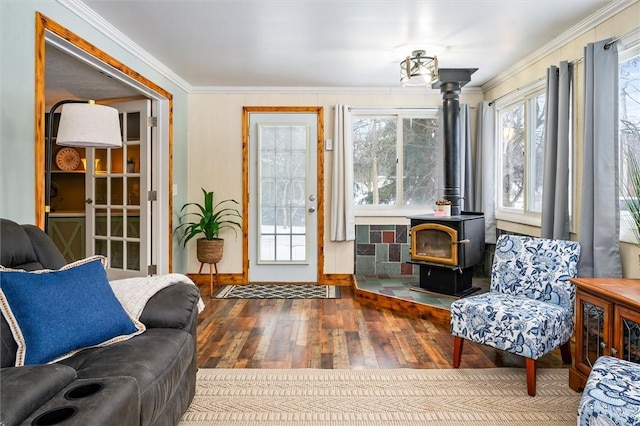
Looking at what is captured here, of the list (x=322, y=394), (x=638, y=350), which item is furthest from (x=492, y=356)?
(x=322, y=394)

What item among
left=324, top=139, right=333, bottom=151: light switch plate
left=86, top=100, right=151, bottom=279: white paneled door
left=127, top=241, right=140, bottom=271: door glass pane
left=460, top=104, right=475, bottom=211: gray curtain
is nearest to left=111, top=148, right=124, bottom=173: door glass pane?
left=86, top=100, right=151, bottom=279: white paneled door

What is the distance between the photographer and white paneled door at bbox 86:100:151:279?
4254 millimetres

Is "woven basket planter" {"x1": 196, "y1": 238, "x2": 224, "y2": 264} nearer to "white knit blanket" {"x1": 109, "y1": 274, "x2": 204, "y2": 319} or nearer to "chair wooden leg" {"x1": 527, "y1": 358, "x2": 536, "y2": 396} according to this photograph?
"white knit blanket" {"x1": 109, "y1": 274, "x2": 204, "y2": 319}

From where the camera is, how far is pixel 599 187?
2705 mm

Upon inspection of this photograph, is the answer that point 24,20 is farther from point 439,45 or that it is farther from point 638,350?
point 638,350

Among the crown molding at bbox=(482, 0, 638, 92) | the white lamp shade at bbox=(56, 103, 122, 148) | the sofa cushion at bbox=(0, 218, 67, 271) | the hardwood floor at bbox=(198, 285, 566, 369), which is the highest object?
the crown molding at bbox=(482, 0, 638, 92)

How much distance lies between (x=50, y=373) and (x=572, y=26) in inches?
149

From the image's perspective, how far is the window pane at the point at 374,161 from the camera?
16.7ft

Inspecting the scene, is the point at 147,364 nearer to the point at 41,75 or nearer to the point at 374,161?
the point at 41,75

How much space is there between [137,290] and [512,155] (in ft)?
12.8

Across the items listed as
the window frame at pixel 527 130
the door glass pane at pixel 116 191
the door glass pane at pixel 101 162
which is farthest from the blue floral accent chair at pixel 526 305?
the door glass pane at pixel 101 162

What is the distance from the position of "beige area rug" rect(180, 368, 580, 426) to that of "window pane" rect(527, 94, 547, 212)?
182cm

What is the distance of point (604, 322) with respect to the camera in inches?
83.4

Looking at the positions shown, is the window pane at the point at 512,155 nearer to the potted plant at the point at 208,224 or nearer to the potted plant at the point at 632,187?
the potted plant at the point at 632,187
